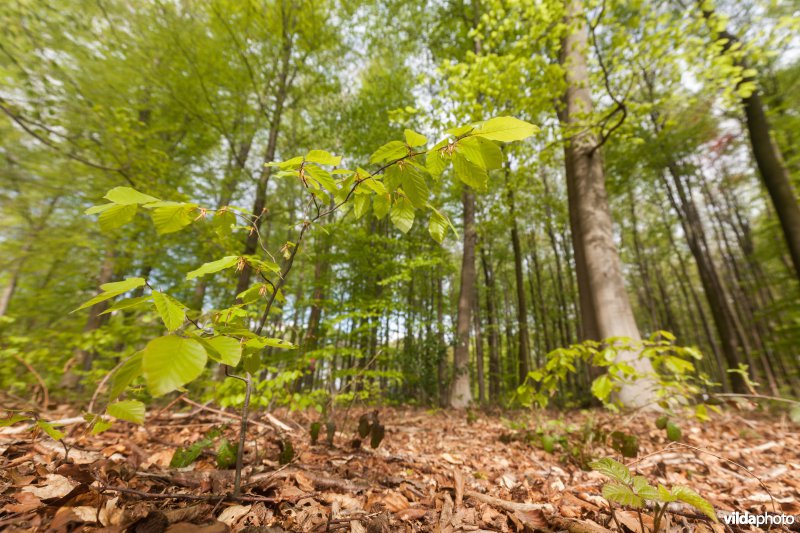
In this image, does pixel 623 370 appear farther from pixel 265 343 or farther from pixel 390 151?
pixel 265 343

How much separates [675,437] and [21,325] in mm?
12044

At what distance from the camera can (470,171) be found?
3.48 ft

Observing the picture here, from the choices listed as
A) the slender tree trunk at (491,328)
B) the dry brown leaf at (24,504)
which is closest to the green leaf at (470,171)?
the dry brown leaf at (24,504)

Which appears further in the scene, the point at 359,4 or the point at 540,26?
the point at 359,4

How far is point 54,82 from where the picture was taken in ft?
14.2

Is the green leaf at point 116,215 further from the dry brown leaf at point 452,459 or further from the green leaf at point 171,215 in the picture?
the dry brown leaf at point 452,459

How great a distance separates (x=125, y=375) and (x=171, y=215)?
22.8 inches

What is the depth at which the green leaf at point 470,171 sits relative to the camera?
1.03 metres

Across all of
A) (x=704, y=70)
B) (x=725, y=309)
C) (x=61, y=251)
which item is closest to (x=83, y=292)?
(x=61, y=251)

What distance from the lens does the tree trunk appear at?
736 centimetres

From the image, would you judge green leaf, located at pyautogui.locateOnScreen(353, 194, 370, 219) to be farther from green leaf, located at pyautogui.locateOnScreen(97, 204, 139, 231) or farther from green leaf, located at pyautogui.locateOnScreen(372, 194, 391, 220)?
green leaf, located at pyautogui.locateOnScreen(97, 204, 139, 231)

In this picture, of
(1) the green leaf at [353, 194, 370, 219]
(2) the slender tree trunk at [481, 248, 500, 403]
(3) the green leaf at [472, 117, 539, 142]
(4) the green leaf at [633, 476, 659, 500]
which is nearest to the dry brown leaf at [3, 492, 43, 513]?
(1) the green leaf at [353, 194, 370, 219]

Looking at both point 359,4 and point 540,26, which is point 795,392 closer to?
point 540,26

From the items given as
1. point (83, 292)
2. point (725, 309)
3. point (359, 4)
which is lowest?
point (83, 292)
